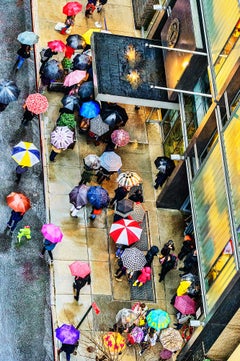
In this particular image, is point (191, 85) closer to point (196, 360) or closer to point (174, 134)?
point (174, 134)

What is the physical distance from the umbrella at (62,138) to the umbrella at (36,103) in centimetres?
95

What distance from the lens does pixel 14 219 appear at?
106 feet

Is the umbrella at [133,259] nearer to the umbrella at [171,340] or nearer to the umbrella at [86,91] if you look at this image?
the umbrella at [171,340]

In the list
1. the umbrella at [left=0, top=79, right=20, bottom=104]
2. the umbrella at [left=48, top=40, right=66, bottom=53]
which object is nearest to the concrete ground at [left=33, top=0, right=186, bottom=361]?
the umbrella at [left=48, top=40, right=66, bottom=53]

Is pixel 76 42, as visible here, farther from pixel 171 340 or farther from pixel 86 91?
pixel 171 340

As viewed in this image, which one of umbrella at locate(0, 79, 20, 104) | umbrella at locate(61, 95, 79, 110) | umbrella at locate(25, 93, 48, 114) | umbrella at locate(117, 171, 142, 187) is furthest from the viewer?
umbrella at locate(61, 95, 79, 110)

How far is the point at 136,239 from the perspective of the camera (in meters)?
33.0

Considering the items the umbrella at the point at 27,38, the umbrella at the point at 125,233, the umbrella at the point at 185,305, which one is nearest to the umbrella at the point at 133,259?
the umbrella at the point at 125,233

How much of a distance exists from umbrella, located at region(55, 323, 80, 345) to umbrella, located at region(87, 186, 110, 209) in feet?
15.6

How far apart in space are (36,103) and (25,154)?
245 cm

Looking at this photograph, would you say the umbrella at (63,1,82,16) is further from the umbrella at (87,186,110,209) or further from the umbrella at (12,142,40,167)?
the umbrella at (87,186,110,209)

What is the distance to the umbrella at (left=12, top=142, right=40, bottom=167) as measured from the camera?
107 feet

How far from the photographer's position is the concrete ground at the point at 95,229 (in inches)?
1281

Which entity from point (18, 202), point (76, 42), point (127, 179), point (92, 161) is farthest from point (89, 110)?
point (18, 202)
